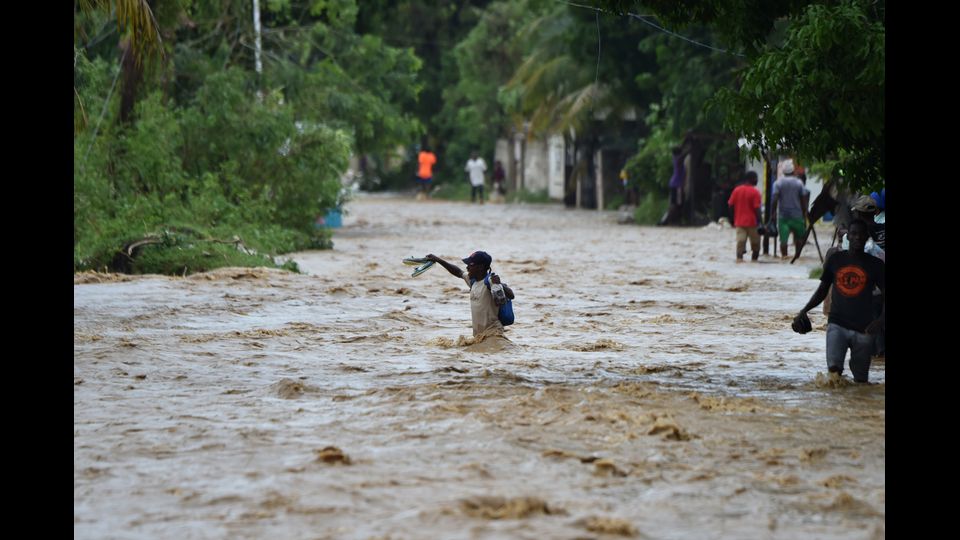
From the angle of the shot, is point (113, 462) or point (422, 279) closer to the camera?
point (113, 462)

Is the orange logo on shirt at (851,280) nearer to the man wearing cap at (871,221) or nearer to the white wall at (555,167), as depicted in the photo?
the man wearing cap at (871,221)

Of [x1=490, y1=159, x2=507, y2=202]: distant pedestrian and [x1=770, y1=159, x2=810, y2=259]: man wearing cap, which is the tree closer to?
[x1=770, y1=159, x2=810, y2=259]: man wearing cap

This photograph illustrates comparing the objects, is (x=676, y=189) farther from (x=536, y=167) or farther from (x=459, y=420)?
(x=459, y=420)

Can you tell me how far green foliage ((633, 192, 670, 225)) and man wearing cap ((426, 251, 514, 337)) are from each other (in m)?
24.5

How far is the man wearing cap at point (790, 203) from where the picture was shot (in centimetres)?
2214

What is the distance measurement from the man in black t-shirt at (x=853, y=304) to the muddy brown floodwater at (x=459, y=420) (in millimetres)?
238

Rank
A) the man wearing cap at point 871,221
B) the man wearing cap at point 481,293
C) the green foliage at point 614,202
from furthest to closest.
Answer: the green foliage at point 614,202
the man wearing cap at point 481,293
the man wearing cap at point 871,221

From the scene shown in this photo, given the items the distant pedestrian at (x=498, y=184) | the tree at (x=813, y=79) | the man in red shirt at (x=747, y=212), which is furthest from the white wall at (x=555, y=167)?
the tree at (x=813, y=79)

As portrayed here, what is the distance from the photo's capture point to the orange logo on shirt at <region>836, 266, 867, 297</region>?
9.94m

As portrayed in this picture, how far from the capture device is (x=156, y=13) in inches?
821

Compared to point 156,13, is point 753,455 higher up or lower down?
lower down
